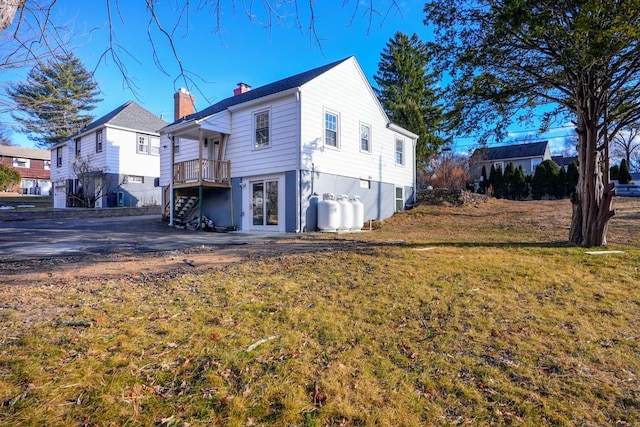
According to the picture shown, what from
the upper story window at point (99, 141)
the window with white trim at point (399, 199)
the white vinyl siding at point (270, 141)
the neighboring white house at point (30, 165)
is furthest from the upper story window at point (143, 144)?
the neighboring white house at point (30, 165)

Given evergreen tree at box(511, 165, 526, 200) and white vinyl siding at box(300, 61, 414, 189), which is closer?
white vinyl siding at box(300, 61, 414, 189)

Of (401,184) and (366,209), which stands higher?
(401,184)

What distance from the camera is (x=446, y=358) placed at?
10.2 feet

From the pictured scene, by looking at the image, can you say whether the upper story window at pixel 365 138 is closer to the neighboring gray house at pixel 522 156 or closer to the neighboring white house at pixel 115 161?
the neighboring white house at pixel 115 161

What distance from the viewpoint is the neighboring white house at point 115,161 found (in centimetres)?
2227

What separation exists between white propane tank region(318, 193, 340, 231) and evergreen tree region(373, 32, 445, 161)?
1458cm

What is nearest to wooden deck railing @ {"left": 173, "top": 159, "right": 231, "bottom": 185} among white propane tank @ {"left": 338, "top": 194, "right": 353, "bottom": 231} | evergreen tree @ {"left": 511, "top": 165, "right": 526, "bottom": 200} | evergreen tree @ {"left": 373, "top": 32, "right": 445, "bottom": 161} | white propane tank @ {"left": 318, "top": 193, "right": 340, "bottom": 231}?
white propane tank @ {"left": 318, "top": 193, "right": 340, "bottom": 231}

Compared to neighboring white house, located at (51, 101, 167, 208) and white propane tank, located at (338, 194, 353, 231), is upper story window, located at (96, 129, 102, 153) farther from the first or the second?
white propane tank, located at (338, 194, 353, 231)

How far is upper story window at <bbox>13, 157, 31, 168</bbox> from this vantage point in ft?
125

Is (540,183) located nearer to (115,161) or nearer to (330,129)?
(330,129)

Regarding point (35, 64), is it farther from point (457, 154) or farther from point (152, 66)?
point (457, 154)

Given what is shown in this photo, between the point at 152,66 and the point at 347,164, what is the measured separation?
37.3ft

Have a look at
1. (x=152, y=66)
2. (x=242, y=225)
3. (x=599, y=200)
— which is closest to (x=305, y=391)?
(x=152, y=66)

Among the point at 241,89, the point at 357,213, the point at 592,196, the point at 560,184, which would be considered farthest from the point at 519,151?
the point at 592,196
